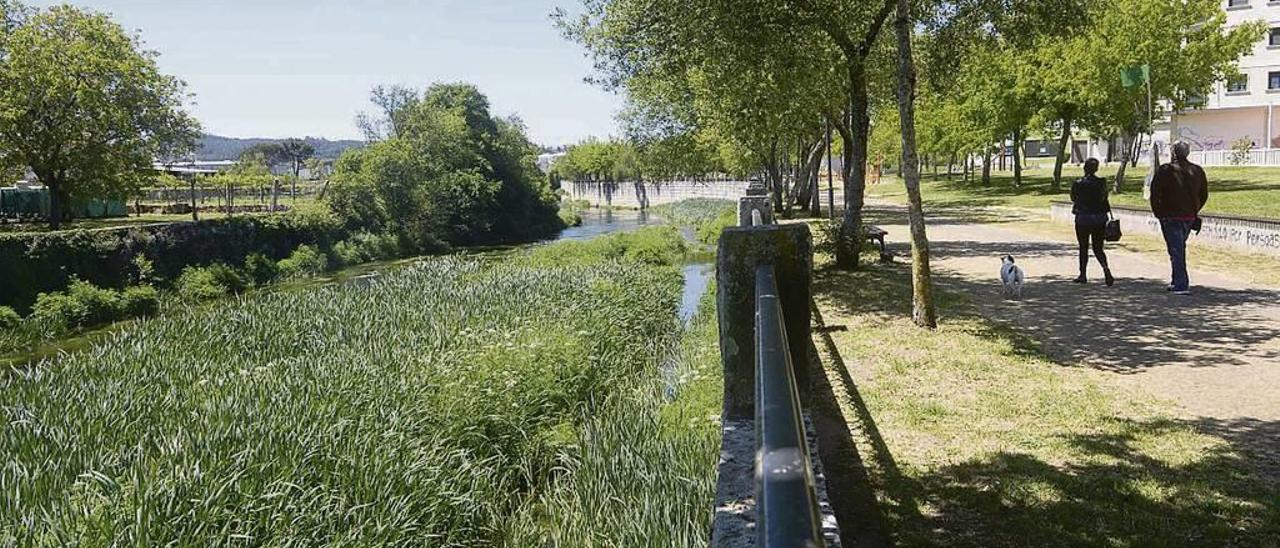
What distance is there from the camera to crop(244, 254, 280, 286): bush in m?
31.8

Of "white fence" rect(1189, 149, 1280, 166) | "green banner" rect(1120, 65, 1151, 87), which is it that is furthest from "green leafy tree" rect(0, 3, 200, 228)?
"white fence" rect(1189, 149, 1280, 166)

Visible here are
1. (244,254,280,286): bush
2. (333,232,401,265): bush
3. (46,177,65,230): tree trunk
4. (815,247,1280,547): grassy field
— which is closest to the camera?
(815,247,1280,547): grassy field

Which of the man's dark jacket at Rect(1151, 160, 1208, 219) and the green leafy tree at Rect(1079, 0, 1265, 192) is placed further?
the green leafy tree at Rect(1079, 0, 1265, 192)

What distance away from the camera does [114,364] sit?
995 centimetres

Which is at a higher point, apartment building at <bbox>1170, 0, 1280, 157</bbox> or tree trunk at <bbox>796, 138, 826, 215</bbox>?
apartment building at <bbox>1170, 0, 1280, 157</bbox>

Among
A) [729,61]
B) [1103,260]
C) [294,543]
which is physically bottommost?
[294,543]

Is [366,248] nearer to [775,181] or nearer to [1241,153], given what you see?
[775,181]

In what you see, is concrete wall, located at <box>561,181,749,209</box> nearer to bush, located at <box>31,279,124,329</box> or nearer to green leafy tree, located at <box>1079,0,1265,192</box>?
green leafy tree, located at <box>1079,0,1265,192</box>

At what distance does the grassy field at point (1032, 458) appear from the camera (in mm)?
4449

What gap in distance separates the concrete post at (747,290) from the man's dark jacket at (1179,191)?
28.4 ft

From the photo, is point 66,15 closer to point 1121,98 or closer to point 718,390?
point 718,390

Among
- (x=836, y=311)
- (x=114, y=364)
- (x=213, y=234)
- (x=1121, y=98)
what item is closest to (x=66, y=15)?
(x=213, y=234)

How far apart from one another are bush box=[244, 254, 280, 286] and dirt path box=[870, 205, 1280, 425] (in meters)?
24.7

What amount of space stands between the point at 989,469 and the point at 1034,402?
5.19ft
